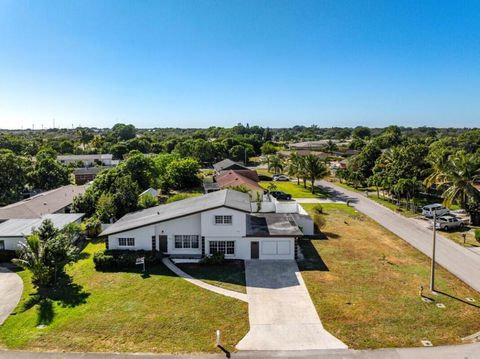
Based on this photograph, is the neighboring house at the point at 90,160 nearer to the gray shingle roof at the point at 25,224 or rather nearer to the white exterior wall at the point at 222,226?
the gray shingle roof at the point at 25,224

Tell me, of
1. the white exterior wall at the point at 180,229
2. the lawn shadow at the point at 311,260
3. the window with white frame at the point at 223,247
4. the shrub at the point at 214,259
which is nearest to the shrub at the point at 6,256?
the white exterior wall at the point at 180,229

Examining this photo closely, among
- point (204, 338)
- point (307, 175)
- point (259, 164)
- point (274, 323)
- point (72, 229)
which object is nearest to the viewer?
point (204, 338)

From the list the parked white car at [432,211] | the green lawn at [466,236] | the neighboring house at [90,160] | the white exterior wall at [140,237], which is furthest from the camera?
the neighboring house at [90,160]

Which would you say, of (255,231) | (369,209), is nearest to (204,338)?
(255,231)

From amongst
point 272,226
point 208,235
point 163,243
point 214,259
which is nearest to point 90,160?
point 163,243

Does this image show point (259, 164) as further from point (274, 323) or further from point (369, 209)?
point (274, 323)

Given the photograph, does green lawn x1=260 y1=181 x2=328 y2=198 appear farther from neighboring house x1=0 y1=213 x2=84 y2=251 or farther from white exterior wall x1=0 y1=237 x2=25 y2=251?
white exterior wall x1=0 y1=237 x2=25 y2=251
